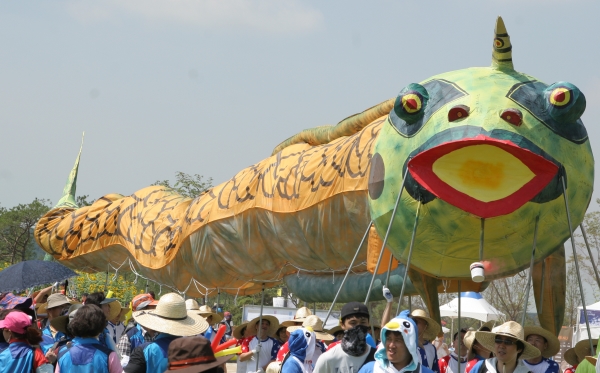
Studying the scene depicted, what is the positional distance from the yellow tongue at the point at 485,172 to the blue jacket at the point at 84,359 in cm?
267

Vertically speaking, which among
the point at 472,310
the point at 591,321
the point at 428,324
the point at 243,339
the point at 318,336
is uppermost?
the point at 428,324

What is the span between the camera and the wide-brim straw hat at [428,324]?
6125 mm

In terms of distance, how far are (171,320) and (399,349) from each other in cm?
147

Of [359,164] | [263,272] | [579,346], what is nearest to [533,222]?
[579,346]

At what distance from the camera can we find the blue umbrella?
10.5 metres

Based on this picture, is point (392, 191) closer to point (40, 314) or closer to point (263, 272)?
point (40, 314)

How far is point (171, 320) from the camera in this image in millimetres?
4773

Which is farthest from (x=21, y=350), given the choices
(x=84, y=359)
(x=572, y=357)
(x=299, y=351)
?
(x=572, y=357)

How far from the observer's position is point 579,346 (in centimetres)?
615

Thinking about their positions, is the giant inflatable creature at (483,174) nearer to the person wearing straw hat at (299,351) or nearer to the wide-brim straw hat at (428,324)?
the wide-brim straw hat at (428,324)

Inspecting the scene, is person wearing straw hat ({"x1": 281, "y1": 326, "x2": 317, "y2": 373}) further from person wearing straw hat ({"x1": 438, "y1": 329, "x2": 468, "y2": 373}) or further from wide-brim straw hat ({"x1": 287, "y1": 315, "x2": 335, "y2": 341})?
person wearing straw hat ({"x1": 438, "y1": 329, "x2": 468, "y2": 373})

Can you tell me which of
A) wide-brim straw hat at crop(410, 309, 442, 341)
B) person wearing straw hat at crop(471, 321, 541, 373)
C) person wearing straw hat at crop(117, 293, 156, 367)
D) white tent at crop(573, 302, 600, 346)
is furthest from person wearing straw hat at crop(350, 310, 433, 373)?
white tent at crop(573, 302, 600, 346)

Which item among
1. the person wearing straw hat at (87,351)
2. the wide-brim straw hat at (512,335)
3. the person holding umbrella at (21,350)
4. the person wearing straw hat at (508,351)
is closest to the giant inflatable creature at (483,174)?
the wide-brim straw hat at (512,335)

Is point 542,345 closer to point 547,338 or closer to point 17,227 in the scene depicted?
point 547,338
